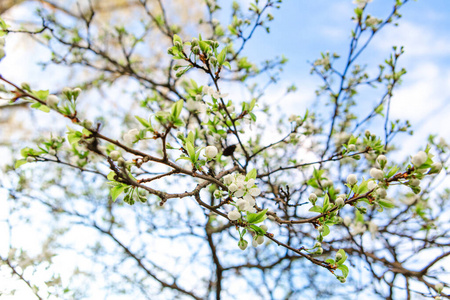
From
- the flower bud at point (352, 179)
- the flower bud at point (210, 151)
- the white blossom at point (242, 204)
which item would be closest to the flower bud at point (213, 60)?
the flower bud at point (210, 151)

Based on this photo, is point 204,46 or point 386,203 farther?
point 204,46

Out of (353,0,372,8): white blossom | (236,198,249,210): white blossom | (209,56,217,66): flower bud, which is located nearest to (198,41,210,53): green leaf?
(209,56,217,66): flower bud

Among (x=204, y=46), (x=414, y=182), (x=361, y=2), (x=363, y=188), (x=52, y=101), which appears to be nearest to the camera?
(x=52, y=101)

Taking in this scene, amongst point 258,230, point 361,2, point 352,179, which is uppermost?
point 361,2

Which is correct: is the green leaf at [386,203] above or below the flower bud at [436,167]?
below

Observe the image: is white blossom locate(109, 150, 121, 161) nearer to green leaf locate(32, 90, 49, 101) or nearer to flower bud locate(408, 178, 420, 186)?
green leaf locate(32, 90, 49, 101)

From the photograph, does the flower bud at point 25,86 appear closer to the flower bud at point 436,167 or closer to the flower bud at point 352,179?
the flower bud at point 352,179

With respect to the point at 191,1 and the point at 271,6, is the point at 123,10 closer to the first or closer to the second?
the point at 191,1

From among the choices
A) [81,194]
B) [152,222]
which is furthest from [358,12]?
[81,194]

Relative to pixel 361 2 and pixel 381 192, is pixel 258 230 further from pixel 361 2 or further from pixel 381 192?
pixel 361 2

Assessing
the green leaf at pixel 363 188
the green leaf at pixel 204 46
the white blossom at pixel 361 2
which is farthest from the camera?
the white blossom at pixel 361 2

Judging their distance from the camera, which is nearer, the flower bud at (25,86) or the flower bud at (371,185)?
the flower bud at (25,86)

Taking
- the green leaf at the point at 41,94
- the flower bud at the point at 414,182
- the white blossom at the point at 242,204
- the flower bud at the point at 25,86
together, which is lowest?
the white blossom at the point at 242,204

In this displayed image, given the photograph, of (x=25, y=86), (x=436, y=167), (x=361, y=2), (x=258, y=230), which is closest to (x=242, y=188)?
(x=258, y=230)
